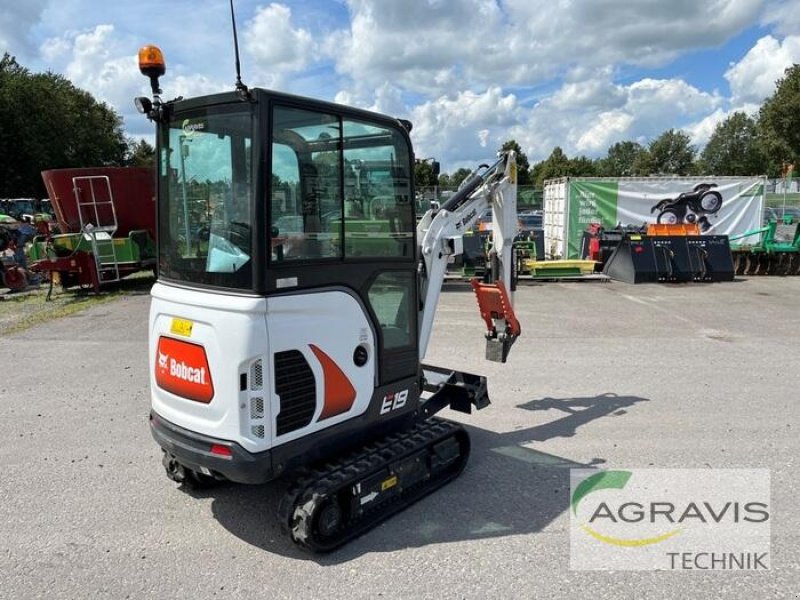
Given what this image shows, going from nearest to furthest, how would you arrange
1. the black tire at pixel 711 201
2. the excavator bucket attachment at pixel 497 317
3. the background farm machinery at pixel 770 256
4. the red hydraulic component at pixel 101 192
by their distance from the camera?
the excavator bucket attachment at pixel 497 317
the red hydraulic component at pixel 101 192
the background farm machinery at pixel 770 256
the black tire at pixel 711 201

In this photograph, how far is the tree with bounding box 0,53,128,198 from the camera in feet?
135

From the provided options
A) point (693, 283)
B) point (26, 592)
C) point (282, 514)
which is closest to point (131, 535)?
point (26, 592)

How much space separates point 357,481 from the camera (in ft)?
11.6

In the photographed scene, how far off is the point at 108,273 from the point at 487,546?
1259 cm

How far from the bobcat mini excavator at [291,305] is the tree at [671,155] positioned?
73997mm

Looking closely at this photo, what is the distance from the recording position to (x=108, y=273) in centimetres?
1368

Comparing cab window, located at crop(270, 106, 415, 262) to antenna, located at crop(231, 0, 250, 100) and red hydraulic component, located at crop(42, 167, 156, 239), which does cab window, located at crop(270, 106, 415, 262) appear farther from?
red hydraulic component, located at crop(42, 167, 156, 239)

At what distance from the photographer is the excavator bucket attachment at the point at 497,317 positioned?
5480 mm

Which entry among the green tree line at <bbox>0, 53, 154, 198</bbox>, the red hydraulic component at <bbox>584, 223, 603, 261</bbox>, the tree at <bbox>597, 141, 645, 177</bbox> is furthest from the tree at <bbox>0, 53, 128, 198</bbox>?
the tree at <bbox>597, 141, 645, 177</bbox>

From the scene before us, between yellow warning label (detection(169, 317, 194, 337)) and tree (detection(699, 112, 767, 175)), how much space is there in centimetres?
7922

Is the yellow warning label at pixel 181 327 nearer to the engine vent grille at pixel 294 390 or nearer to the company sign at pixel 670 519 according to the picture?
the engine vent grille at pixel 294 390

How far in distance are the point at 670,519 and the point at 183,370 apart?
3178 mm

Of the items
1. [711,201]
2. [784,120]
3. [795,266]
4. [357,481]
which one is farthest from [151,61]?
[784,120]

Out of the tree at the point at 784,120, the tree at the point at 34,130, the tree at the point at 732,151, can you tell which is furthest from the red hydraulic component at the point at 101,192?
the tree at the point at 732,151
